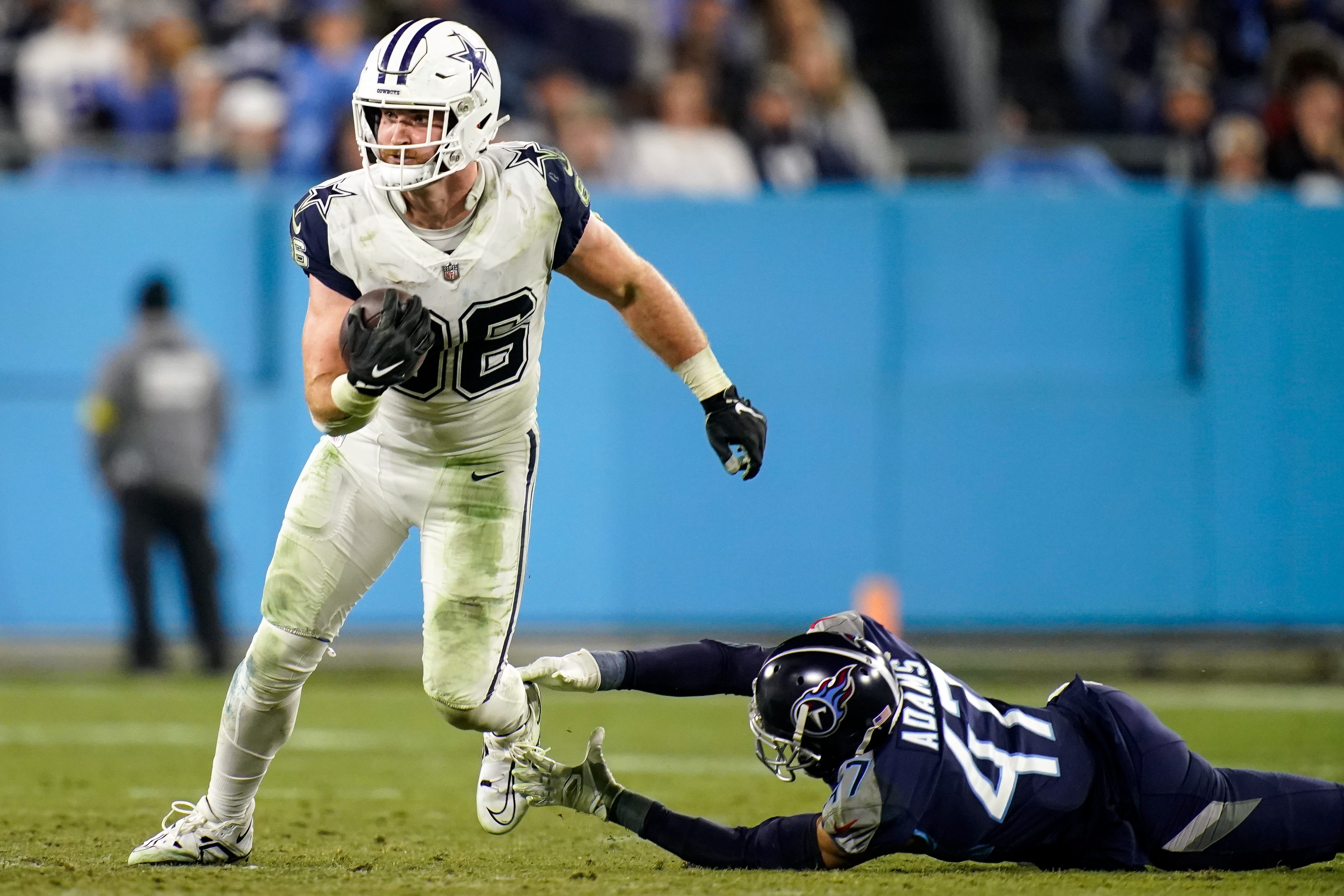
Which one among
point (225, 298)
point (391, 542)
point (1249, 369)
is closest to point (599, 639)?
point (225, 298)

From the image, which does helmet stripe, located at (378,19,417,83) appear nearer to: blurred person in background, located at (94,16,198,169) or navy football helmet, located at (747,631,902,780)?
navy football helmet, located at (747,631,902,780)

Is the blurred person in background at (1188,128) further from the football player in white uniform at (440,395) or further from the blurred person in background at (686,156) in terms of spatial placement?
the football player in white uniform at (440,395)

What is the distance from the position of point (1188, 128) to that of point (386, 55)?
7645 mm

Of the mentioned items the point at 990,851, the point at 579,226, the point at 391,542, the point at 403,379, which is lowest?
the point at 990,851

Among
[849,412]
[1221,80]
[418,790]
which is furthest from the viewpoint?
[1221,80]

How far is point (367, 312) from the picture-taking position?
413cm

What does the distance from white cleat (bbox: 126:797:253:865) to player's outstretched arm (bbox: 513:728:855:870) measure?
81 centimetres

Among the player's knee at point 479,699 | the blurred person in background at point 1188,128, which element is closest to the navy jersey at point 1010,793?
the player's knee at point 479,699

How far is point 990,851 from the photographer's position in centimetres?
427

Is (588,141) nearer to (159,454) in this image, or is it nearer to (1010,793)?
(159,454)

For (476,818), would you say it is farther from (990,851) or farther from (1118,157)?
(1118,157)

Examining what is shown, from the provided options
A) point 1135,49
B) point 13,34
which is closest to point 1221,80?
point 1135,49

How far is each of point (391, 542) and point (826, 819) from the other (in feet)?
4.47

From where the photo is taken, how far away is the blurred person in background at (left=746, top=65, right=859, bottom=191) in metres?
10.7
